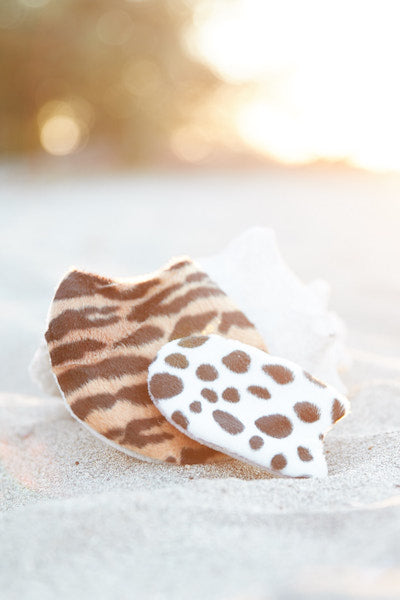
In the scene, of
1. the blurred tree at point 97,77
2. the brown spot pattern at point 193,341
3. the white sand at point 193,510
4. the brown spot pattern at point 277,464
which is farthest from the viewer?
the blurred tree at point 97,77

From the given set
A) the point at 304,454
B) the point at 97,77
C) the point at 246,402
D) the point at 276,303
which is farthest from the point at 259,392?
the point at 97,77

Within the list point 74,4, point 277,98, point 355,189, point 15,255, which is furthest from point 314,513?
point 74,4

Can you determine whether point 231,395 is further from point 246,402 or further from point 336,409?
point 336,409

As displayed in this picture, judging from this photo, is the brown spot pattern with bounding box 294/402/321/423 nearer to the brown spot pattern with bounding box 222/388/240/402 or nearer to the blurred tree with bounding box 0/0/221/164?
the brown spot pattern with bounding box 222/388/240/402

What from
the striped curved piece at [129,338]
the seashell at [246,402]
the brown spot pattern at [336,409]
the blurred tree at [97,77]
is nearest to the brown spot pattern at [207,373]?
the seashell at [246,402]

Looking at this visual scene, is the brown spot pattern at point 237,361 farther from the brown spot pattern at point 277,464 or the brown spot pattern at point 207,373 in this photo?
the brown spot pattern at point 277,464

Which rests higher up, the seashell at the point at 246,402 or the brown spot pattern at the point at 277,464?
the seashell at the point at 246,402

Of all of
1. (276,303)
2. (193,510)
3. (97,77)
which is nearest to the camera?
(193,510)
